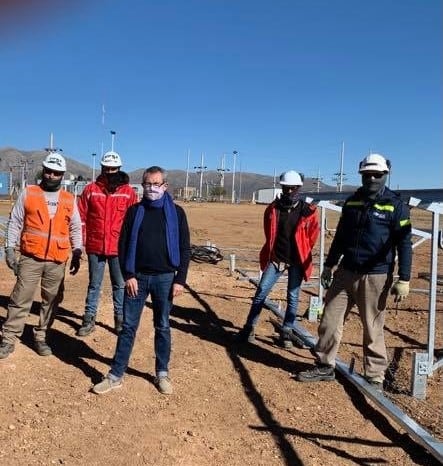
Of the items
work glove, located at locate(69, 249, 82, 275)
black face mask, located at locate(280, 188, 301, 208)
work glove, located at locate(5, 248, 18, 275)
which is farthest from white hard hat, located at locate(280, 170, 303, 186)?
work glove, located at locate(5, 248, 18, 275)

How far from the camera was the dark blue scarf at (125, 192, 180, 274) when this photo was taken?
4.39 m

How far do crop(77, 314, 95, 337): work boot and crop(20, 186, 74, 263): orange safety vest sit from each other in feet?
3.86

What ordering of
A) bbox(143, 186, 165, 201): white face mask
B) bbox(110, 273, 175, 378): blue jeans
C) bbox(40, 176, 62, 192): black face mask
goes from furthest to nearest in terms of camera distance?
bbox(40, 176, 62, 192): black face mask, bbox(110, 273, 175, 378): blue jeans, bbox(143, 186, 165, 201): white face mask

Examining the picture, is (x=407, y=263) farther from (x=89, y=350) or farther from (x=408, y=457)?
(x=89, y=350)

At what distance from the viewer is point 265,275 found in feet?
19.6

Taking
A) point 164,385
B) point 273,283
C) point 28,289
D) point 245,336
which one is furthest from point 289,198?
point 28,289

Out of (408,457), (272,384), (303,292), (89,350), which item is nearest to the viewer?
(408,457)

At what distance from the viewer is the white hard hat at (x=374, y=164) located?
4.50m

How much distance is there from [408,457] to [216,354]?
8.07 ft

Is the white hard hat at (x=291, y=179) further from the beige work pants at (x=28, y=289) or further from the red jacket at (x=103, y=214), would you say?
the beige work pants at (x=28, y=289)

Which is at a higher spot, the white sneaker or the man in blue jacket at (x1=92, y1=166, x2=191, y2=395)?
the man in blue jacket at (x1=92, y1=166, x2=191, y2=395)

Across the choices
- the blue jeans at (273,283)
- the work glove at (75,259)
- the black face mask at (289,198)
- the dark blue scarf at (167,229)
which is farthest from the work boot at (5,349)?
the black face mask at (289,198)

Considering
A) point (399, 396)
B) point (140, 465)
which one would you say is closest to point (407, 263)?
point (399, 396)

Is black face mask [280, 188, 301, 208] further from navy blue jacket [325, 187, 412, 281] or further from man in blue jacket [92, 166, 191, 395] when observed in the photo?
man in blue jacket [92, 166, 191, 395]
